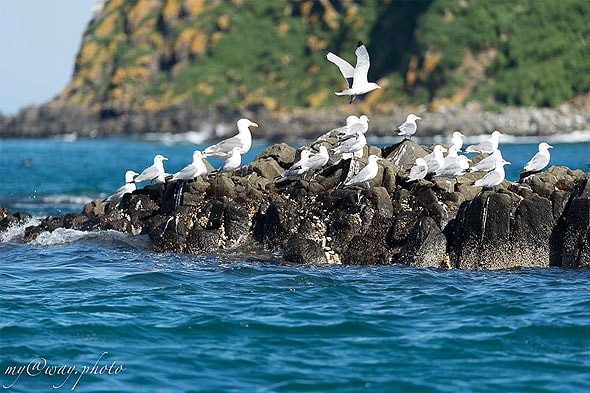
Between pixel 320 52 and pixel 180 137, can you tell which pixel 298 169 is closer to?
pixel 180 137

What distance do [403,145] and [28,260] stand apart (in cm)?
830

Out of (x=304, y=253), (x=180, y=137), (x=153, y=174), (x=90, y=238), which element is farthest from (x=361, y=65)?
(x=180, y=137)

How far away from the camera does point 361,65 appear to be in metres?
23.7

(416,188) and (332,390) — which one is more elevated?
(416,188)

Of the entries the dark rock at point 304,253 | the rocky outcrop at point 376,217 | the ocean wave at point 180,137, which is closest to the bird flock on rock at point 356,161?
the rocky outcrop at point 376,217

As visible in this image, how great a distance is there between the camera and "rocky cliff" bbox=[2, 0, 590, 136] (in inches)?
4129

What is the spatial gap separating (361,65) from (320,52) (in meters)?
103

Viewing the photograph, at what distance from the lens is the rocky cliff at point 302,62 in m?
105

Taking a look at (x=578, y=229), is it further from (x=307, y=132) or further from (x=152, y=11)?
(x=152, y=11)

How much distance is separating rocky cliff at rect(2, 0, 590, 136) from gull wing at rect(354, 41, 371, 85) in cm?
6774

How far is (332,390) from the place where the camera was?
11.5m

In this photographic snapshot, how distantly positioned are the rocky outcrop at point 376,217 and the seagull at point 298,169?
6.2 inches

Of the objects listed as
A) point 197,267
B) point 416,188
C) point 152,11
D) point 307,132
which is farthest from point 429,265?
point 152,11

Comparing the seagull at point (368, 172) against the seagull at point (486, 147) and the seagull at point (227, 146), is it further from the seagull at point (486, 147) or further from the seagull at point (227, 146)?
the seagull at point (486, 147)
